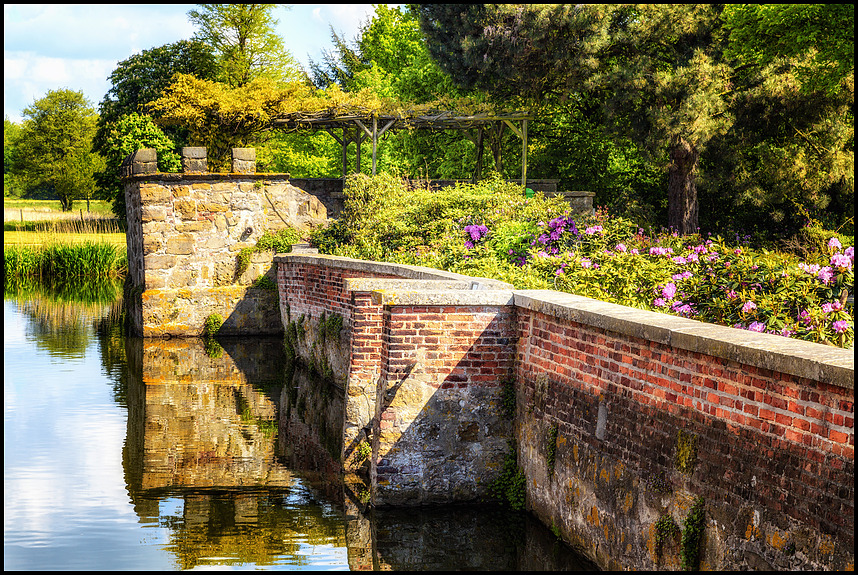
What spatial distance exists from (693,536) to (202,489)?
452cm

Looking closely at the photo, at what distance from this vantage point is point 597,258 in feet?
29.7

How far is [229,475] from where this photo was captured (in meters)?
8.09

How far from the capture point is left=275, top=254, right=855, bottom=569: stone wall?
13.0 feet

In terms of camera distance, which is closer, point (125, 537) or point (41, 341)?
point (125, 537)

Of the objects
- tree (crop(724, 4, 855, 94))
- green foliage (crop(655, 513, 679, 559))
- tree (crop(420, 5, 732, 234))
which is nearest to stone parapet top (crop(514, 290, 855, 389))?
green foliage (crop(655, 513, 679, 559))

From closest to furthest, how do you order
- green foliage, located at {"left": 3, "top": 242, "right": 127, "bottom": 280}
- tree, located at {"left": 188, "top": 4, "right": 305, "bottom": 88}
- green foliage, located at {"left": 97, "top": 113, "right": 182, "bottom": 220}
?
green foliage, located at {"left": 3, "top": 242, "right": 127, "bottom": 280} < green foliage, located at {"left": 97, "top": 113, "right": 182, "bottom": 220} < tree, located at {"left": 188, "top": 4, "right": 305, "bottom": 88}

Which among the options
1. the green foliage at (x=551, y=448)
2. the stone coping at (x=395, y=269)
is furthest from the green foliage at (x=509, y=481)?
the stone coping at (x=395, y=269)

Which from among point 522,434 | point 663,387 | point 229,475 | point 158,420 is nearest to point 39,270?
point 158,420

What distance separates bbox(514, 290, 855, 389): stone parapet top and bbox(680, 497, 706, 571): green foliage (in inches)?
33.4

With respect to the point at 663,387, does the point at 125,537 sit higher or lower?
lower

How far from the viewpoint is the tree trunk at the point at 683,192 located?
20344 millimetres

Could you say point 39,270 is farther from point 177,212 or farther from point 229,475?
point 229,475

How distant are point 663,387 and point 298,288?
31.5ft

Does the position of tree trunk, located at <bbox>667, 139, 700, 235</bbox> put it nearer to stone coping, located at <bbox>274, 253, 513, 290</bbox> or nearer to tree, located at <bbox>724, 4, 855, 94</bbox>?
tree, located at <bbox>724, 4, 855, 94</bbox>
